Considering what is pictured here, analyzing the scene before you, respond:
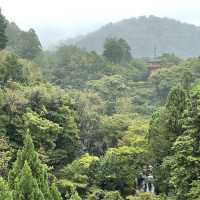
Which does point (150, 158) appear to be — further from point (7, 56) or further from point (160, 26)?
point (160, 26)

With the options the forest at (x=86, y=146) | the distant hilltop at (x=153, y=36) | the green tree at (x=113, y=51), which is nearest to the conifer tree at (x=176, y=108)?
the forest at (x=86, y=146)

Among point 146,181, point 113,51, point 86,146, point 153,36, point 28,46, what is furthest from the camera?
point 153,36

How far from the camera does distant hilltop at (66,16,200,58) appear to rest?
155m

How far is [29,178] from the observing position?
1909 cm

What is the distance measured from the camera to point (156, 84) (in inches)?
2594

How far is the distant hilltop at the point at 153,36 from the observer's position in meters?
155

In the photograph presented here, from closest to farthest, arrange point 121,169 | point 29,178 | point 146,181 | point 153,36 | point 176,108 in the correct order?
point 29,178 → point 176,108 → point 121,169 → point 146,181 → point 153,36

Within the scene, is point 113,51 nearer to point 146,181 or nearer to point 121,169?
point 146,181

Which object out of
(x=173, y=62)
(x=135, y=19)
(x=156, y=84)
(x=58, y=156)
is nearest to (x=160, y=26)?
(x=135, y=19)

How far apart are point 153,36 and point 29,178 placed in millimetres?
147213

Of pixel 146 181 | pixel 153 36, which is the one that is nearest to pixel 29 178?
pixel 146 181

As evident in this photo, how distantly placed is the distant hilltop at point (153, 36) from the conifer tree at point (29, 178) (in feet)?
414

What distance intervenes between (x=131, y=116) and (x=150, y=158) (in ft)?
50.3

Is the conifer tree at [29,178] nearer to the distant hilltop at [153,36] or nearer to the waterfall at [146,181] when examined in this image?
the waterfall at [146,181]
